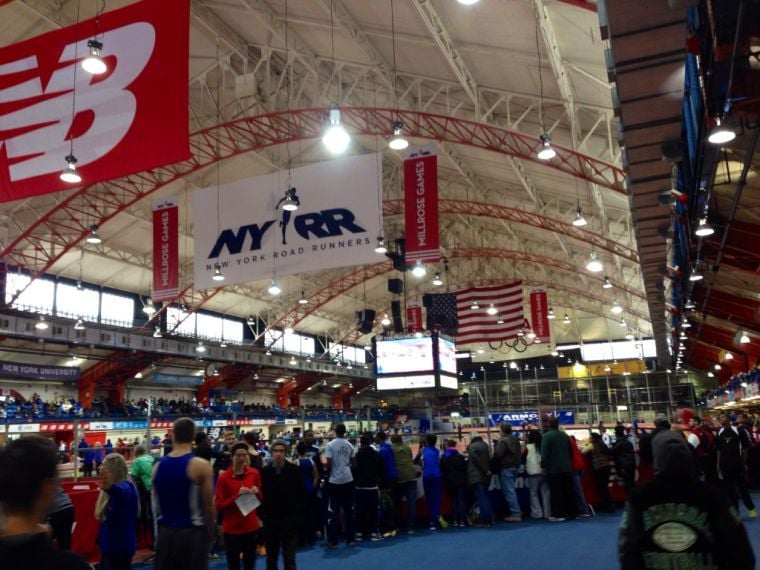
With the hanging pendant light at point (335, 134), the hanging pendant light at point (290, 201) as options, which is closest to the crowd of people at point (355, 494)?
the hanging pendant light at point (290, 201)

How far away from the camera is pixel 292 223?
1155 cm

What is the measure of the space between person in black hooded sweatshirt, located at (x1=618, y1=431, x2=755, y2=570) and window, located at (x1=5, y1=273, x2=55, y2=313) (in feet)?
88.4

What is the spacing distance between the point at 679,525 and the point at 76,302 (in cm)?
3146

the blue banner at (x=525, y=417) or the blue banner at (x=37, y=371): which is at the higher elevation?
the blue banner at (x=37, y=371)

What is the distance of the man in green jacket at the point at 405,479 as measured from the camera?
9352mm

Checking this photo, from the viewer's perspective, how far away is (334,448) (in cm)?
847

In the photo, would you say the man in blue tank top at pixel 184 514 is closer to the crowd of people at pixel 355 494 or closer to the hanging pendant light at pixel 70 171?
the crowd of people at pixel 355 494

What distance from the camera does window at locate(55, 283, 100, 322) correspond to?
28922 millimetres

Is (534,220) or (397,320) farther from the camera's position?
(397,320)

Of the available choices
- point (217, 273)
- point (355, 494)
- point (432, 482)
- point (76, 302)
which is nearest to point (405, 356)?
point (217, 273)

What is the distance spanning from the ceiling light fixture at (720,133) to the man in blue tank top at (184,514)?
6191 millimetres

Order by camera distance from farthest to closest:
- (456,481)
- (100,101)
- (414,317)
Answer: (414,317)
(456,481)
(100,101)

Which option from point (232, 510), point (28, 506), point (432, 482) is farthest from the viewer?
point (432, 482)

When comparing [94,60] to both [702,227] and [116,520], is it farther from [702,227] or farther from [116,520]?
[702,227]
